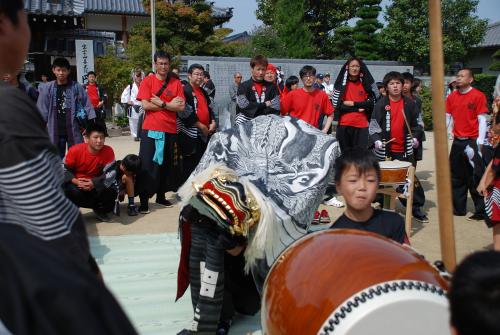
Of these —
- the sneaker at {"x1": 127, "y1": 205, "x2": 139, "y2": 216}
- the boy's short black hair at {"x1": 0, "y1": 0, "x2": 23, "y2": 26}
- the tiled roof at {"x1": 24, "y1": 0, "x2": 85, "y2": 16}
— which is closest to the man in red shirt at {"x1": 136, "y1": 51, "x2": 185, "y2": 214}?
the sneaker at {"x1": 127, "y1": 205, "x2": 139, "y2": 216}

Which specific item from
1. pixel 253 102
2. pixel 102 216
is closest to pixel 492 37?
pixel 253 102

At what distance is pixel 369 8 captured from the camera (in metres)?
19.1

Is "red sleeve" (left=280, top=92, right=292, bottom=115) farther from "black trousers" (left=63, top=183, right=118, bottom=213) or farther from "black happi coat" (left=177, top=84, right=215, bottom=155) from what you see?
"black trousers" (left=63, top=183, right=118, bottom=213)

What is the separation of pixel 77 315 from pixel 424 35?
65.5 feet

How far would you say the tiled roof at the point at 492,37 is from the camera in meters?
23.3

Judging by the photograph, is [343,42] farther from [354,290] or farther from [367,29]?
[354,290]

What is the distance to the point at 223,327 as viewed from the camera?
9.65ft

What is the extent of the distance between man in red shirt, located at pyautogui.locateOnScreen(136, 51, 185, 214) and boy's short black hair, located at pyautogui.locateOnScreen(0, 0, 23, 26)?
4.17 m

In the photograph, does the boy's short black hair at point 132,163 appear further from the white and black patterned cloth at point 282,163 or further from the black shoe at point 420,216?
the black shoe at point 420,216

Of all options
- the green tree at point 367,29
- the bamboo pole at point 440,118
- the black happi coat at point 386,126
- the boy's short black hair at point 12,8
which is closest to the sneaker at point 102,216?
the black happi coat at point 386,126

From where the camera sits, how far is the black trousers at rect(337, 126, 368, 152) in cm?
605

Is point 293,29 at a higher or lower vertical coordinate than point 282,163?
higher

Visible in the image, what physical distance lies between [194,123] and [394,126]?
2183 mm

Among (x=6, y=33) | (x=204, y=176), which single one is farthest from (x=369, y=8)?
(x=6, y=33)
